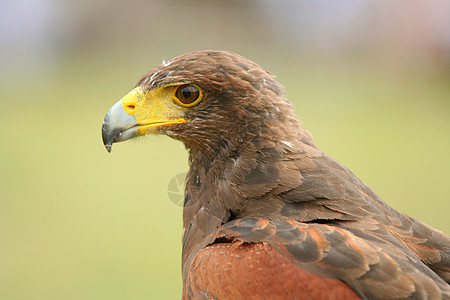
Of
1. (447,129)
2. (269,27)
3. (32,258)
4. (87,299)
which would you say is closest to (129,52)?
(269,27)

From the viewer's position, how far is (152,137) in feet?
39.6

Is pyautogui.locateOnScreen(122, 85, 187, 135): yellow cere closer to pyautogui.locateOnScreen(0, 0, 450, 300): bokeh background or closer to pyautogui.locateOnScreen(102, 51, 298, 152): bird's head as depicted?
pyautogui.locateOnScreen(102, 51, 298, 152): bird's head

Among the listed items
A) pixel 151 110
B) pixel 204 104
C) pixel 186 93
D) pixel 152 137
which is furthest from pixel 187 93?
pixel 152 137

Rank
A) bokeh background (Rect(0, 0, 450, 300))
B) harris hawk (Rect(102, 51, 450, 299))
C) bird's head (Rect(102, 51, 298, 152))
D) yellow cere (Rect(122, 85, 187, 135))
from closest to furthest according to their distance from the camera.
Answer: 1. harris hawk (Rect(102, 51, 450, 299))
2. bird's head (Rect(102, 51, 298, 152))
3. yellow cere (Rect(122, 85, 187, 135))
4. bokeh background (Rect(0, 0, 450, 300))

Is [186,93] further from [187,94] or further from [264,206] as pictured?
[264,206]

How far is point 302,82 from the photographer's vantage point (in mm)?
18422

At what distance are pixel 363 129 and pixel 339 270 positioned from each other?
39.1ft

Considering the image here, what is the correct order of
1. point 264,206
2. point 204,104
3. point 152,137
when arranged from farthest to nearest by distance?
point 152,137 → point 204,104 → point 264,206

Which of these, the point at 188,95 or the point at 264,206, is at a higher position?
the point at 188,95

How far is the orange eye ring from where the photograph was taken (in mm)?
3195

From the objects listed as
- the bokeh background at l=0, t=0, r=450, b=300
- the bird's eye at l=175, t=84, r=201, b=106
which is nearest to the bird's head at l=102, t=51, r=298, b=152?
the bird's eye at l=175, t=84, r=201, b=106

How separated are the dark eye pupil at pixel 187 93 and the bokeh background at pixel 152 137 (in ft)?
2.90

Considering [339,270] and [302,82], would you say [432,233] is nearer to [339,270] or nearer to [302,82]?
[339,270]

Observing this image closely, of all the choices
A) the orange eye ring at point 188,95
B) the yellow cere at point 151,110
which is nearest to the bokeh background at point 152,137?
the yellow cere at point 151,110
